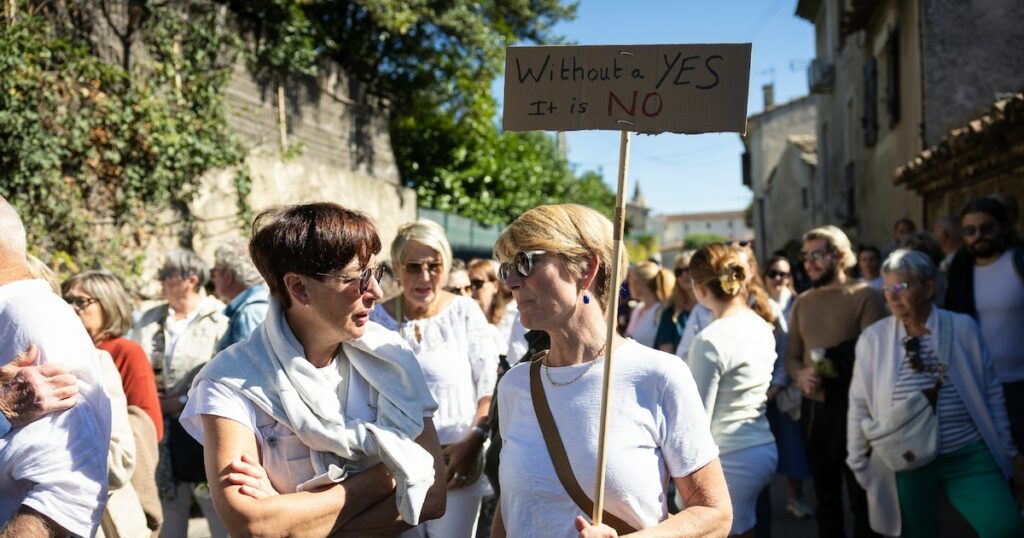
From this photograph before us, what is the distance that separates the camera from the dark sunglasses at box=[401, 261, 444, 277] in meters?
4.63

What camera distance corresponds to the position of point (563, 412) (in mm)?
2789

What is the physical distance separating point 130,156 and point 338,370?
7.44 metres

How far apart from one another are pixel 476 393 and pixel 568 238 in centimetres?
198

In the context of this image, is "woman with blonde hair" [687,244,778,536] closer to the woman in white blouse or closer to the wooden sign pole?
the woman in white blouse

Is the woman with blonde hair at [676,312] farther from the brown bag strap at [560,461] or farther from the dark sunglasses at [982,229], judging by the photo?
the brown bag strap at [560,461]

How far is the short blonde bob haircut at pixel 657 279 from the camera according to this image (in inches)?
316

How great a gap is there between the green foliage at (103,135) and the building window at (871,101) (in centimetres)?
1108

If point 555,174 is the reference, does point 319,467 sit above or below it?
below

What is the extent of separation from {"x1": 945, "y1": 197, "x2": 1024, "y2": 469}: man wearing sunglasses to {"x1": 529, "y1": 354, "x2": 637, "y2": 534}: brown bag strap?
4.06 meters

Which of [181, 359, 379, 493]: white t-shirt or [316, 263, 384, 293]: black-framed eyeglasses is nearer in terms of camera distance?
[181, 359, 379, 493]: white t-shirt

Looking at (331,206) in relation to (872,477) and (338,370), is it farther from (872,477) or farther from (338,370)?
(872,477)

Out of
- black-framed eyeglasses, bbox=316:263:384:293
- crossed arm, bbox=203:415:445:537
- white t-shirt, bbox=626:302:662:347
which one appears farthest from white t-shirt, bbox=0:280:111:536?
white t-shirt, bbox=626:302:662:347

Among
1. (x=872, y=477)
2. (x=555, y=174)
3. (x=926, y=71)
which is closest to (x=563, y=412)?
(x=872, y=477)

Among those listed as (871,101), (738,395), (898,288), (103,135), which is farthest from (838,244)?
(871,101)
